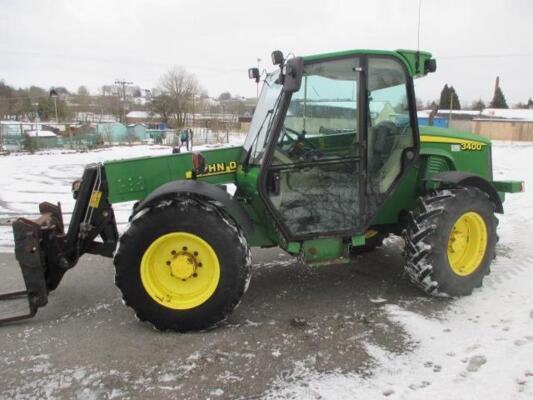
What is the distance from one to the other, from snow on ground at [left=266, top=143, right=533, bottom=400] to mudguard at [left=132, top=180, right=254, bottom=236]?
128cm

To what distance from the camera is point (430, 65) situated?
4648 mm

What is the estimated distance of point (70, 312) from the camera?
4.27 metres

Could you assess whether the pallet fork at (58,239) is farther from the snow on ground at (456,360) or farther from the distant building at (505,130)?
the distant building at (505,130)

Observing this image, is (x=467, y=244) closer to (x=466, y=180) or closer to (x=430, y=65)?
(x=466, y=180)

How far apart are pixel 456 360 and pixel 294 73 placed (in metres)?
2.40

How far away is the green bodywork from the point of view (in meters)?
4.21

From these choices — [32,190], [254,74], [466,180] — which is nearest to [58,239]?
[254,74]

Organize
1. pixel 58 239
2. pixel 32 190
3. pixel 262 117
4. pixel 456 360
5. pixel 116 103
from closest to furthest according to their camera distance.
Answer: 1. pixel 456 360
2. pixel 58 239
3. pixel 262 117
4. pixel 32 190
5. pixel 116 103

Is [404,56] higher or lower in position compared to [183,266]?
higher

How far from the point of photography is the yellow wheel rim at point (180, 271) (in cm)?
374

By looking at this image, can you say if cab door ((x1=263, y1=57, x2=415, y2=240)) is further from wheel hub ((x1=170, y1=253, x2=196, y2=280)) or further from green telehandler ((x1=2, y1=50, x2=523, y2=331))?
wheel hub ((x1=170, y1=253, x2=196, y2=280))

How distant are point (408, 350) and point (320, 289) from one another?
1.41 m

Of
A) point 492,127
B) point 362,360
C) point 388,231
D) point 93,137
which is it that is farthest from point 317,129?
point 492,127

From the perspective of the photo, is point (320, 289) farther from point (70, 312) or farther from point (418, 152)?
point (70, 312)
